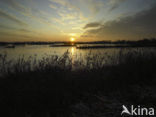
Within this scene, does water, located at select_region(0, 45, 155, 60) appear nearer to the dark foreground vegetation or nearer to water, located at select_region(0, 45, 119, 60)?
water, located at select_region(0, 45, 119, 60)

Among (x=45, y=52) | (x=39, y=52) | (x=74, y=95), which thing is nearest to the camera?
(x=74, y=95)

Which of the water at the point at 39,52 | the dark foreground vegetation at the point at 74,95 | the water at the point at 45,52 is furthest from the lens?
the water at the point at 39,52

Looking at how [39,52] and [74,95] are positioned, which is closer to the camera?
[74,95]

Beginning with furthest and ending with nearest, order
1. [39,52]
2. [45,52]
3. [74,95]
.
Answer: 1. [39,52]
2. [45,52]
3. [74,95]

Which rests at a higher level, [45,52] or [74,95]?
[45,52]

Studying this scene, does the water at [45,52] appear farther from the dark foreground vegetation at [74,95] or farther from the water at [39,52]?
the dark foreground vegetation at [74,95]

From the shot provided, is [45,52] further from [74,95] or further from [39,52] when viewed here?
[74,95]

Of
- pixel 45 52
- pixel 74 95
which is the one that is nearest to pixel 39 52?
pixel 45 52

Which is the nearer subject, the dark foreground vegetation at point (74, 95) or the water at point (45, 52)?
the dark foreground vegetation at point (74, 95)

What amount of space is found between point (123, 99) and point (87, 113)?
128 centimetres

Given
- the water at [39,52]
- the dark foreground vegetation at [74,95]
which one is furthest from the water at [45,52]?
the dark foreground vegetation at [74,95]

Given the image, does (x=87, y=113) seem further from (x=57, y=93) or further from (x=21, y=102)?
(x=21, y=102)

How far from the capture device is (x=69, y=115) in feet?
6.32

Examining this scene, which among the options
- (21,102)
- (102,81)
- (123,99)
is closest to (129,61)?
(102,81)
